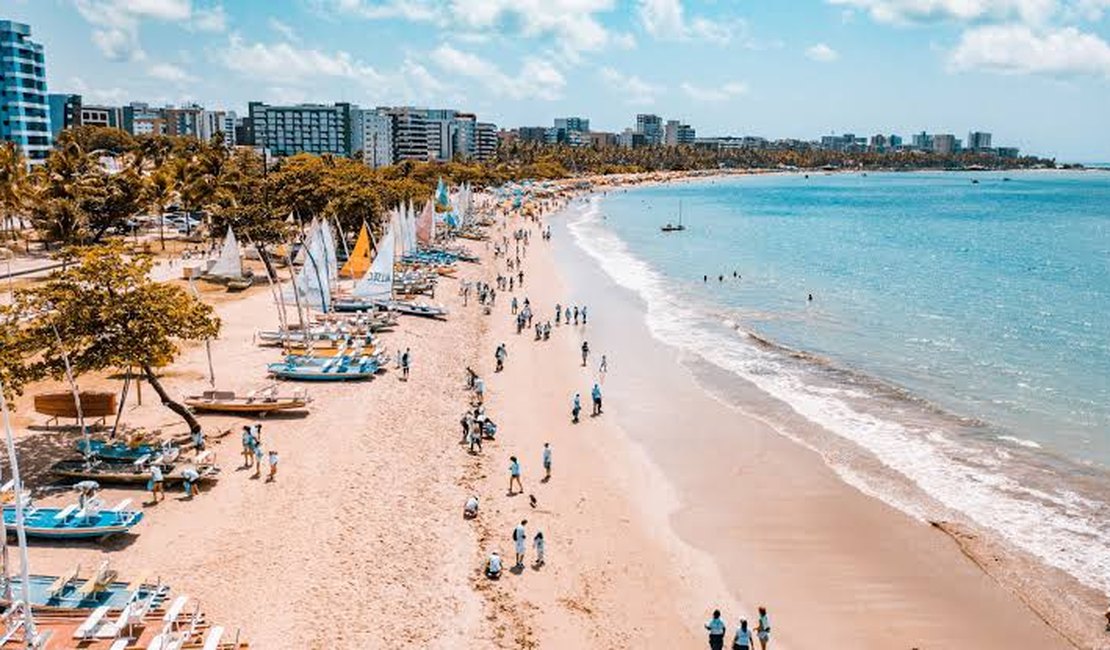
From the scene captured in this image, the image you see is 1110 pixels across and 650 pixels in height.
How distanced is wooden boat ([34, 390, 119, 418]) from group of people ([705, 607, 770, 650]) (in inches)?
718

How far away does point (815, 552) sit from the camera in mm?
21453

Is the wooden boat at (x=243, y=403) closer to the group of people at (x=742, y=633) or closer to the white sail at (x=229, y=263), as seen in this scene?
the group of people at (x=742, y=633)

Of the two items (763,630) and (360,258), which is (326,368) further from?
(763,630)

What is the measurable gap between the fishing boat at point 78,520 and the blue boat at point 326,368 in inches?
520

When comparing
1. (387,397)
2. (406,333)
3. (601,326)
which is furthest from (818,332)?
(387,397)

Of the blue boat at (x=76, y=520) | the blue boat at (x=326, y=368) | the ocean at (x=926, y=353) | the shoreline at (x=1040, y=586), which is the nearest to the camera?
the shoreline at (x=1040, y=586)

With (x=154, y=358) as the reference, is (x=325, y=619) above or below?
below

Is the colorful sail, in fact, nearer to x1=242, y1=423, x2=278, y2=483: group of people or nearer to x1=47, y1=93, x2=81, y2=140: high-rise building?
x1=242, y1=423, x2=278, y2=483: group of people

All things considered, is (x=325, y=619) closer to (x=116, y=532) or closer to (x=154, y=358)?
(x=116, y=532)

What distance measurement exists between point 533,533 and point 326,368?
49.0ft

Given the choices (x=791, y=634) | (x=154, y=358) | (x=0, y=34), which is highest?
(x=0, y=34)

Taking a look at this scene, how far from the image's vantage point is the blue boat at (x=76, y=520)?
18828 mm

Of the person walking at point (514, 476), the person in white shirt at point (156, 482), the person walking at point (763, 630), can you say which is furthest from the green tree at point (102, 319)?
the person walking at point (763, 630)

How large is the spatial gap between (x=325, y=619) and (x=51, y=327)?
11459 millimetres
